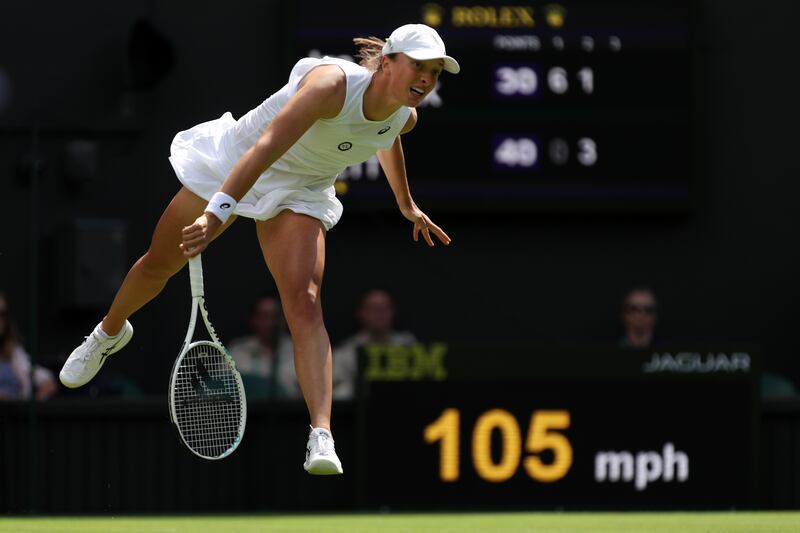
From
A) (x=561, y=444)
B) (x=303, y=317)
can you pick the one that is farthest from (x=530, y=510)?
(x=303, y=317)

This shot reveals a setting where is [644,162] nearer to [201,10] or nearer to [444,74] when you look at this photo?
[444,74]

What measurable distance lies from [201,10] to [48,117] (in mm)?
990

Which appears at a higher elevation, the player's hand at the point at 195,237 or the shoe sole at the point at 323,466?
the player's hand at the point at 195,237

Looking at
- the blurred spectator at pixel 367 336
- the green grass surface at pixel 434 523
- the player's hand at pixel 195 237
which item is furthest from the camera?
the blurred spectator at pixel 367 336

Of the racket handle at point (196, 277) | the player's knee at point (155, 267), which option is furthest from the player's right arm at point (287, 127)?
the player's knee at point (155, 267)

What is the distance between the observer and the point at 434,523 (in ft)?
23.6

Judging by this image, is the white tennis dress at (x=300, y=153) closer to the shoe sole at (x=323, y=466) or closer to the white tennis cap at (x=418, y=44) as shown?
the white tennis cap at (x=418, y=44)

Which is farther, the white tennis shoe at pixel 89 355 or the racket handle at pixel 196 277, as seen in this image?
the white tennis shoe at pixel 89 355

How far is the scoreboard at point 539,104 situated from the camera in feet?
30.9

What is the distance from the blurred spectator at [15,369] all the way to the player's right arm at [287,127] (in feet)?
11.0

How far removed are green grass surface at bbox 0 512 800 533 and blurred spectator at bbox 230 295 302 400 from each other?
88cm

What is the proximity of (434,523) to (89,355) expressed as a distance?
1.67m

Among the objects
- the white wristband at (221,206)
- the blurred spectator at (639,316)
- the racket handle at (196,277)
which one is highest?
the white wristband at (221,206)

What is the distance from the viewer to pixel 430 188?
31.1ft
